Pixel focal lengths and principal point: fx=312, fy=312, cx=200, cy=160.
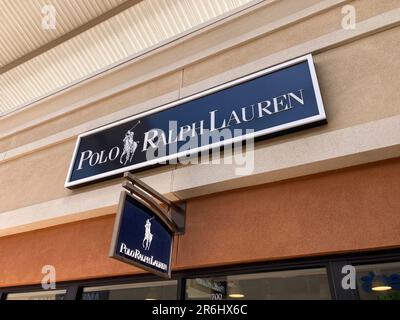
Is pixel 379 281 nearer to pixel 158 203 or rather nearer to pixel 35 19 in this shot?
pixel 158 203

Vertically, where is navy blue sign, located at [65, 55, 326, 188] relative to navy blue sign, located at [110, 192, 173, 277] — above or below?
above

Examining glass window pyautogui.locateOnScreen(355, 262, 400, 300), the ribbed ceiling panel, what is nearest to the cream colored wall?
glass window pyautogui.locateOnScreen(355, 262, 400, 300)

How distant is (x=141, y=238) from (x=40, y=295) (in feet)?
7.29

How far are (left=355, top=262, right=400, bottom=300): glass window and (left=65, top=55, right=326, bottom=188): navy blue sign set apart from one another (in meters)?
1.25

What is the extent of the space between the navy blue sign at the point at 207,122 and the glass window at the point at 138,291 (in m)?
1.24

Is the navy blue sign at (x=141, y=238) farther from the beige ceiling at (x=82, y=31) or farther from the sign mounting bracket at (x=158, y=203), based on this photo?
the beige ceiling at (x=82, y=31)

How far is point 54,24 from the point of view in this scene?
618 cm

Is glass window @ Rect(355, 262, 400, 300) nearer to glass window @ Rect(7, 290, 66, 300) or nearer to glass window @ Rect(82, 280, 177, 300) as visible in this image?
glass window @ Rect(82, 280, 177, 300)

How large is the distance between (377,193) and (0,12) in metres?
7.17

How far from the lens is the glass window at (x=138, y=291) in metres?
3.03

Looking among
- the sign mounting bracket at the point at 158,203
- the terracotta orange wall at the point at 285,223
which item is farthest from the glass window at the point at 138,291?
the sign mounting bracket at the point at 158,203

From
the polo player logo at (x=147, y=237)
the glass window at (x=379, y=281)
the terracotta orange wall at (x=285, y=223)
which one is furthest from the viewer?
the polo player logo at (x=147, y=237)

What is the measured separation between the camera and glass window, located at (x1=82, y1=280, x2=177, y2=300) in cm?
303

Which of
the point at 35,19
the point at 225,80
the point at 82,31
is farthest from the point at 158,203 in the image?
the point at 35,19
